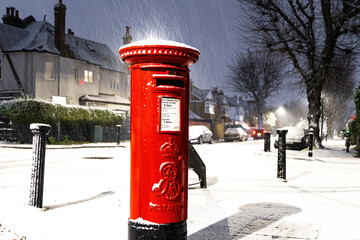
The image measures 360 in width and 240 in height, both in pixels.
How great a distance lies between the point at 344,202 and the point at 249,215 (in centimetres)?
220

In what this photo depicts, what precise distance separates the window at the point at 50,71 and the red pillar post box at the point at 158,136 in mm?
31078

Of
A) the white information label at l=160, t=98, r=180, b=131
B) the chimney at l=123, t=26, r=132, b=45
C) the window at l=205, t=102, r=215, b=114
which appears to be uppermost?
the chimney at l=123, t=26, r=132, b=45

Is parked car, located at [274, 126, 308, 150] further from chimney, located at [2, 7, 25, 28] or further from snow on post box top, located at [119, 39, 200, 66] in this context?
chimney, located at [2, 7, 25, 28]

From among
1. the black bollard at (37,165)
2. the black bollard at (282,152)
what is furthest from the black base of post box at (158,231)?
the black bollard at (282,152)

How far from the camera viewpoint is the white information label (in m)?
3.30

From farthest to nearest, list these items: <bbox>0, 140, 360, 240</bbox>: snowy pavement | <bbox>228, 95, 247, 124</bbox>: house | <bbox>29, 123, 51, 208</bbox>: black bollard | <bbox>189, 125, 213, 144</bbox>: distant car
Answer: <bbox>228, 95, 247, 124</bbox>: house, <bbox>189, 125, 213, 144</bbox>: distant car, <bbox>29, 123, 51, 208</bbox>: black bollard, <bbox>0, 140, 360, 240</bbox>: snowy pavement

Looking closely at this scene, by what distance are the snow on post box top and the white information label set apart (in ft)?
1.15

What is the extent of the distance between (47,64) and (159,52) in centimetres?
3139

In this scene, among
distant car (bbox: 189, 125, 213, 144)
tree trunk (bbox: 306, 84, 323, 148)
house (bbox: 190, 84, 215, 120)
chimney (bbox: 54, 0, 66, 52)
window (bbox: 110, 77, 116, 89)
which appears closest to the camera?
tree trunk (bbox: 306, 84, 323, 148)

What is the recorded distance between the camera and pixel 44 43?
104 feet

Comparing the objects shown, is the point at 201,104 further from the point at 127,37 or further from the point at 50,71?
the point at 50,71

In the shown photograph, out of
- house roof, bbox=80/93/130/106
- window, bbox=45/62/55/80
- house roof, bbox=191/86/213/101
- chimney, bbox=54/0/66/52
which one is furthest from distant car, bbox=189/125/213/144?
house roof, bbox=191/86/213/101

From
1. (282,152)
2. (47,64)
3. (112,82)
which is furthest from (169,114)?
(112,82)

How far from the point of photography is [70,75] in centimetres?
3384
